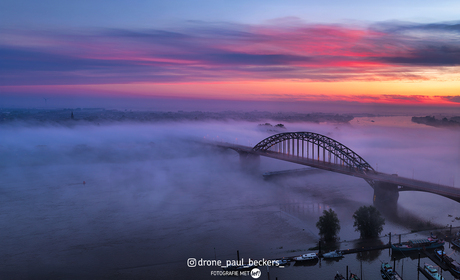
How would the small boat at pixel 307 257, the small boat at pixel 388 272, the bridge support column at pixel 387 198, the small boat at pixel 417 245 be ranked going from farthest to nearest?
the bridge support column at pixel 387 198
the small boat at pixel 417 245
the small boat at pixel 307 257
the small boat at pixel 388 272

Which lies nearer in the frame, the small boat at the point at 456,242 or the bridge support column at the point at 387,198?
the small boat at the point at 456,242

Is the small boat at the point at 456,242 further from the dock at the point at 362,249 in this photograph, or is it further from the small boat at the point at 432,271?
the dock at the point at 362,249

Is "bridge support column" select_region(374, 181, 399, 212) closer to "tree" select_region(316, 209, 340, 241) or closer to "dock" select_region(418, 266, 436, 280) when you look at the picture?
"tree" select_region(316, 209, 340, 241)

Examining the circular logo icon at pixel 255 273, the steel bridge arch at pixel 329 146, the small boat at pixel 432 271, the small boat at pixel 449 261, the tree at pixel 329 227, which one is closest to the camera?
the small boat at pixel 432 271

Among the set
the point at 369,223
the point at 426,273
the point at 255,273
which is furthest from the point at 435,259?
the point at 255,273

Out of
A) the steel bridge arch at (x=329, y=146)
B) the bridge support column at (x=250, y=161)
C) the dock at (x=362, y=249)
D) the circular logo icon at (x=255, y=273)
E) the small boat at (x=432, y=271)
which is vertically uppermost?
the steel bridge arch at (x=329, y=146)

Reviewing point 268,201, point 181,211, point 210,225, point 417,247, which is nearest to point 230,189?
point 268,201

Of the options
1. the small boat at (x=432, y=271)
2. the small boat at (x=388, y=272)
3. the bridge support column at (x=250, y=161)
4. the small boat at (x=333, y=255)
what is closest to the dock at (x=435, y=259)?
the small boat at (x=432, y=271)
